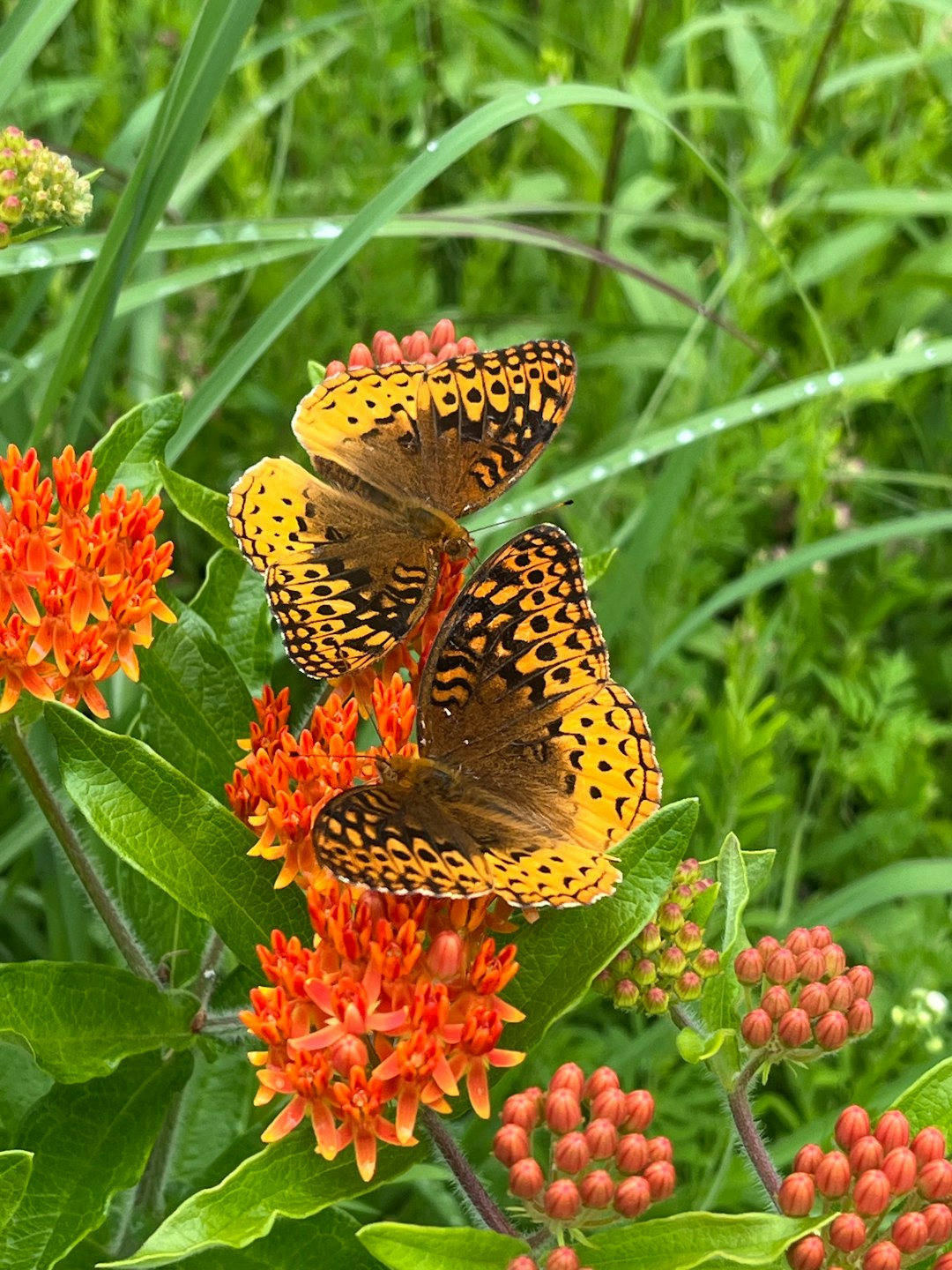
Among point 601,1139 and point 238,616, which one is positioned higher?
point 238,616

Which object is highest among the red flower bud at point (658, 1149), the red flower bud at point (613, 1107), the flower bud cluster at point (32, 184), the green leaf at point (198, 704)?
the flower bud cluster at point (32, 184)

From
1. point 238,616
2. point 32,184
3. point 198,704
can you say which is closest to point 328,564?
point 238,616

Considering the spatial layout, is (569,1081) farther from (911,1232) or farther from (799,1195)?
(911,1232)

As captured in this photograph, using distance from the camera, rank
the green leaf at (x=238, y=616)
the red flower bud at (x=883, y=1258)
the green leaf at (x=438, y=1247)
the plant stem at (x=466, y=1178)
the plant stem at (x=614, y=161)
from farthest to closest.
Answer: the plant stem at (x=614, y=161) → the green leaf at (x=238, y=616) → the plant stem at (x=466, y=1178) → the red flower bud at (x=883, y=1258) → the green leaf at (x=438, y=1247)

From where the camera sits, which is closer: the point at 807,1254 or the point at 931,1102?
the point at 807,1254

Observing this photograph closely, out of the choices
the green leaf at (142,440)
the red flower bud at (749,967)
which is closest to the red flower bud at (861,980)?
the red flower bud at (749,967)

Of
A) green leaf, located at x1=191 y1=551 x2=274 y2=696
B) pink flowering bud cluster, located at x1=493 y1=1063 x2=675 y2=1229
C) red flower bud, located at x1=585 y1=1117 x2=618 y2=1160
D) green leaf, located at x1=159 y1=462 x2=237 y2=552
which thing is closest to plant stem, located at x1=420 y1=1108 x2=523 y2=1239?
pink flowering bud cluster, located at x1=493 y1=1063 x2=675 y2=1229

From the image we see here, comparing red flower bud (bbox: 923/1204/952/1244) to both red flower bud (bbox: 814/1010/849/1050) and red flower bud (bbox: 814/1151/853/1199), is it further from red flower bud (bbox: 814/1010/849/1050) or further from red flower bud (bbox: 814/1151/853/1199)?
red flower bud (bbox: 814/1010/849/1050)

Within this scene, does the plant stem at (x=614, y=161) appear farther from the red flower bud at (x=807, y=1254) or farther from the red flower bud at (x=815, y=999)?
the red flower bud at (x=807, y=1254)
